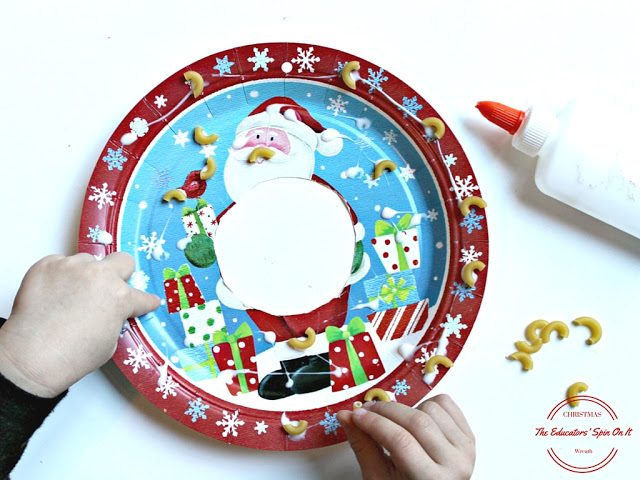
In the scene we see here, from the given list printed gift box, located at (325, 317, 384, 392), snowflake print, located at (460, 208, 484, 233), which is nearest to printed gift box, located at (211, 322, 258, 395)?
printed gift box, located at (325, 317, 384, 392)

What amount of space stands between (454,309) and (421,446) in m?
0.18

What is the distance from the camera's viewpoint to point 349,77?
643 millimetres

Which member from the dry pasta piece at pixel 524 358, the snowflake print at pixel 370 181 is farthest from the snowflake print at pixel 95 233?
the dry pasta piece at pixel 524 358

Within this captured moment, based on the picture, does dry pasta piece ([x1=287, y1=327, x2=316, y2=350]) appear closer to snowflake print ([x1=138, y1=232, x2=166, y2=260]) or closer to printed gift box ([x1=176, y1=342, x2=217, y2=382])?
printed gift box ([x1=176, y1=342, x2=217, y2=382])

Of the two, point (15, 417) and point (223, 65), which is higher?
point (223, 65)

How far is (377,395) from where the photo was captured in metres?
0.65

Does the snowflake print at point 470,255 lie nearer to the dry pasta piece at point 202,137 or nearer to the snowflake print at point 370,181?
the snowflake print at point 370,181

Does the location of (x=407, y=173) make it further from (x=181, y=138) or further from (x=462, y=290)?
(x=181, y=138)

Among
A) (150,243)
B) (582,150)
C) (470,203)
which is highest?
(582,150)

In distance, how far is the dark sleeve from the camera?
545mm

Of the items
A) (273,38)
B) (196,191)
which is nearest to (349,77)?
(273,38)

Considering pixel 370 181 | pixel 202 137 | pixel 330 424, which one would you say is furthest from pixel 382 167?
pixel 330 424

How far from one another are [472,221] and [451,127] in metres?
0.14

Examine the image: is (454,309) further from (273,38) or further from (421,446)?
(273,38)
